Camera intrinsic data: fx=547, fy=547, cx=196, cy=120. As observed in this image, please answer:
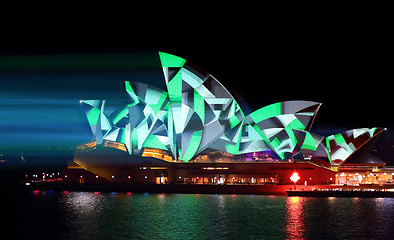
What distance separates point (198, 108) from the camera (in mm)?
51969

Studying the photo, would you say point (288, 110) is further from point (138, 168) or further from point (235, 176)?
point (138, 168)

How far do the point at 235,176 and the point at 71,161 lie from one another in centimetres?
2041

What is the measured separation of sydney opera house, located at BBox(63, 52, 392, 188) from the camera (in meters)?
52.2

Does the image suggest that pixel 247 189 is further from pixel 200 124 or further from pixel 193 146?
pixel 200 124

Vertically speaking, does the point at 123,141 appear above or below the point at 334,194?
above

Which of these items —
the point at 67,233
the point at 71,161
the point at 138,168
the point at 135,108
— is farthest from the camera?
the point at 71,161

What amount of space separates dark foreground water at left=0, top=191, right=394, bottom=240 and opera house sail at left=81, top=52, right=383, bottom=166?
346 inches

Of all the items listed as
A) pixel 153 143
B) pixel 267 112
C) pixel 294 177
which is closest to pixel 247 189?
pixel 294 177

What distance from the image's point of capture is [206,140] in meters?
54.3

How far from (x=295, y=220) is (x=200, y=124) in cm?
2067

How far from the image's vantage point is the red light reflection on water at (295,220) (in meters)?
29.3

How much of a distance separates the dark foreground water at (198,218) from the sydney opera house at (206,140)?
908 cm

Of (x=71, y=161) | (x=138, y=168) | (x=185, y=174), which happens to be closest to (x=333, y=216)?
(x=185, y=174)

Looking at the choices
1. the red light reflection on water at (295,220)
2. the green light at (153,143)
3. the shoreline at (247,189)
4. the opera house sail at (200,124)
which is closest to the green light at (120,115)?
the opera house sail at (200,124)
